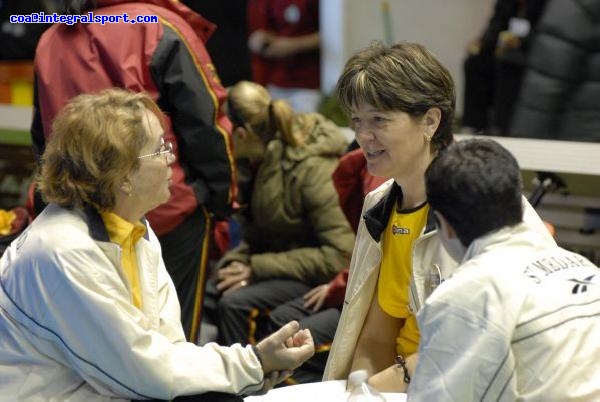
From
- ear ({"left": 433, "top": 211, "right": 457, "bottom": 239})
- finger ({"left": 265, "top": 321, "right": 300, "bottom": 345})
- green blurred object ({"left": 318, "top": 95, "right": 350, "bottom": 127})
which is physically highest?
ear ({"left": 433, "top": 211, "right": 457, "bottom": 239})

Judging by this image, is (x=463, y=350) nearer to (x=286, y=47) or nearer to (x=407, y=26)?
(x=286, y=47)

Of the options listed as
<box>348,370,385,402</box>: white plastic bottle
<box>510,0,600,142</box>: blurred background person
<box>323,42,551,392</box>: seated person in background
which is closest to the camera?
<box>348,370,385,402</box>: white plastic bottle

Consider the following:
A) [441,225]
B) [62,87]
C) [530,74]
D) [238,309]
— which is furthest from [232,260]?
[441,225]

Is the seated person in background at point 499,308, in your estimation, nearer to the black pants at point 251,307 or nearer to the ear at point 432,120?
the ear at point 432,120

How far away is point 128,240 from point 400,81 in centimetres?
77

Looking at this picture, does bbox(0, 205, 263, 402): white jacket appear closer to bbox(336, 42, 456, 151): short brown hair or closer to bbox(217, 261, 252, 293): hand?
bbox(336, 42, 456, 151): short brown hair

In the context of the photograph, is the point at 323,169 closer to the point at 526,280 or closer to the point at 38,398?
the point at 38,398

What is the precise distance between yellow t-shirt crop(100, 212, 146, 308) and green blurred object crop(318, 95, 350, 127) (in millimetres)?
2658

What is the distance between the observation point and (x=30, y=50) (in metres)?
5.88

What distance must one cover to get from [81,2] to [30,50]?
243 centimetres

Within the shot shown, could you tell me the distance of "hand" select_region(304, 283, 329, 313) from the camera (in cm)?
402

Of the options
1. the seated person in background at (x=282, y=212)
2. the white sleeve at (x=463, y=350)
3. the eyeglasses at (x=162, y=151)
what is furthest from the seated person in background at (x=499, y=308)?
the seated person in background at (x=282, y=212)

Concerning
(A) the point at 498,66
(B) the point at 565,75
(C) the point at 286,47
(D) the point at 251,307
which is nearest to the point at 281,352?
(D) the point at 251,307

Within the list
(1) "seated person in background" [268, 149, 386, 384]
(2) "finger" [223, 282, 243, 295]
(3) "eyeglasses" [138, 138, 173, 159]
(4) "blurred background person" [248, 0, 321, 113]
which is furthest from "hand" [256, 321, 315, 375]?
(4) "blurred background person" [248, 0, 321, 113]
